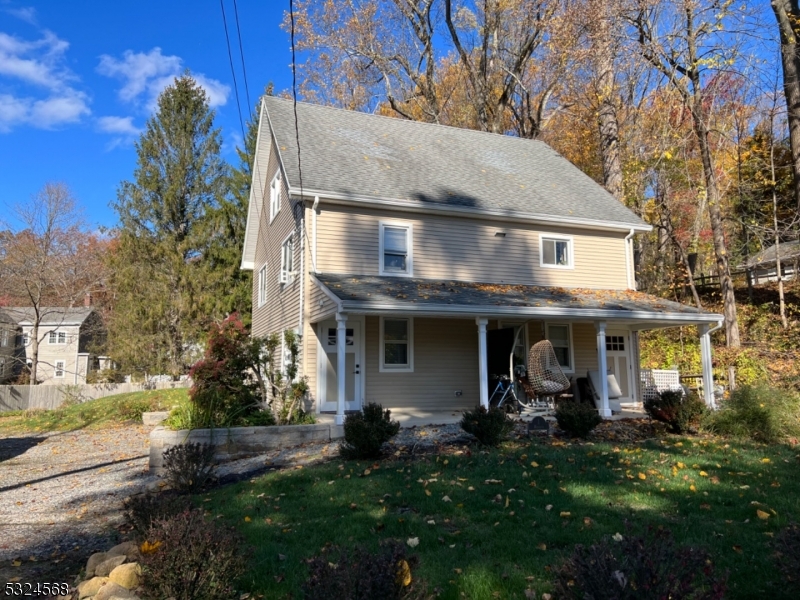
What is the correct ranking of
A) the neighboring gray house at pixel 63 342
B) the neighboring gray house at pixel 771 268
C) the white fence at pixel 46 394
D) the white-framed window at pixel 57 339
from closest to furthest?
1. the white fence at pixel 46 394
2. the neighboring gray house at pixel 771 268
3. the neighboring gray house at pixel 63 342
4. the white-framed window at pixel 57 339

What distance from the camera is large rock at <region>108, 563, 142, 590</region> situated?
3826mm

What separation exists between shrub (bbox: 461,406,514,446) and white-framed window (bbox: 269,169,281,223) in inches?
384

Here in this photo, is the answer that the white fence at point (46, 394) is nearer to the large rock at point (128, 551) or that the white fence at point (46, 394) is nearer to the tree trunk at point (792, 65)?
the large rock at point (128, 551)

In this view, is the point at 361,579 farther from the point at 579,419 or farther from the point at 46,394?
the point at 46,394

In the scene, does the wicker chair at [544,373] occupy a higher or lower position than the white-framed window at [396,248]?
lower

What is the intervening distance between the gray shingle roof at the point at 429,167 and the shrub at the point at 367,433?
6.36 metres

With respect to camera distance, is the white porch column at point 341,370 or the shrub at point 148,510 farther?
the white porch column at point 341,370

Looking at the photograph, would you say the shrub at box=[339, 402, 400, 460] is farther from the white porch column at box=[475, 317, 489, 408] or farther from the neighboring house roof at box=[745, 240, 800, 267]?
the neighboring house roof at box=[745, 240, 800, 267]

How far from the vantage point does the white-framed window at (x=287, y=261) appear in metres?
14.4

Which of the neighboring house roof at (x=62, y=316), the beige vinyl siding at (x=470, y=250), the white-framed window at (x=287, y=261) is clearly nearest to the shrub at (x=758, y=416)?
the beige vinyl siding at (x=470, y=250)

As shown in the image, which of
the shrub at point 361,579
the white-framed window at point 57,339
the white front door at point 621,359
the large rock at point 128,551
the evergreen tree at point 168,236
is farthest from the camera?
the white-framed window at point 57,339

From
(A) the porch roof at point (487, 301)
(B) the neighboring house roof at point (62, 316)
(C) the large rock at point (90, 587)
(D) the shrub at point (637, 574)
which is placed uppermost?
(B) the neighboring house roof at point (62, 316)

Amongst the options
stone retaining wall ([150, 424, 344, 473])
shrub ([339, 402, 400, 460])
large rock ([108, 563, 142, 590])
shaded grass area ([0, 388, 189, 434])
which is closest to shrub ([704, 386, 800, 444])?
shrub ([339, 402, 400, 460])

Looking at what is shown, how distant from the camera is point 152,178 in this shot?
2744 cm
